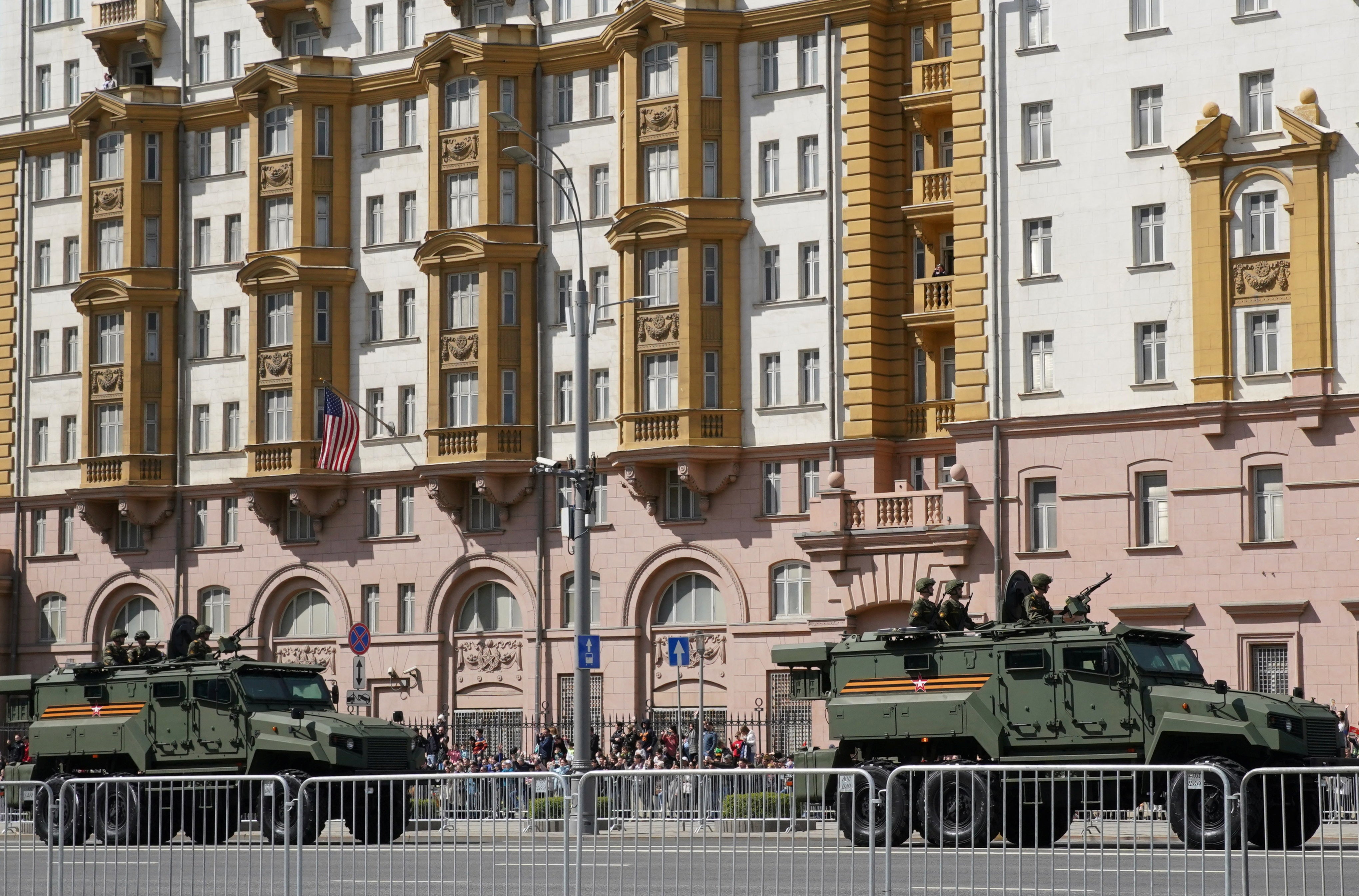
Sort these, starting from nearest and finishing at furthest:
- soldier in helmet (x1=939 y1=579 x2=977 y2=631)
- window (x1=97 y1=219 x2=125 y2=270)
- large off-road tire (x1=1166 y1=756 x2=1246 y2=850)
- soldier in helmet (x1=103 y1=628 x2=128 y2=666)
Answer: large off-road tire (x1=1166 y1=756 x2=1246 y2=850) < soldier in helmet (x1=939 y1=579 x2=977 y2=631) < soldier in helmet (x1=103 y1=628 x2=128 y2=666) < window (x1=97 y1=219 x2=125 y2=270)

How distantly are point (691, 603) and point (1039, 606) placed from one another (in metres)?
23.8

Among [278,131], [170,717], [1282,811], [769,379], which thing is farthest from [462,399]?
[1282,811]

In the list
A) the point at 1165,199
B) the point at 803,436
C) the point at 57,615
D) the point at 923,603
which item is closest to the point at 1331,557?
the point at 1165,199

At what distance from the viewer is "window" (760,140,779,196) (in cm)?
5234

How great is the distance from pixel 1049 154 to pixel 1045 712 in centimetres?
2122

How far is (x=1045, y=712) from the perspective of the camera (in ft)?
94.5

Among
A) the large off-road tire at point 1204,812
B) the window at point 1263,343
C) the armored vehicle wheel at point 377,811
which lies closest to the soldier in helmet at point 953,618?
the armored vehicle wheel at point 377,811

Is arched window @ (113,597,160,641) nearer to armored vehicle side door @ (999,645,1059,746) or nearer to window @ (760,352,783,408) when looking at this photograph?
window @ (760,352,783,408)

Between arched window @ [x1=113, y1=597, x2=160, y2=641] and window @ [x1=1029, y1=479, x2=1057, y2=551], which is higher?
window @ [x1=1029, y1=479, x2=1057, y2=551]

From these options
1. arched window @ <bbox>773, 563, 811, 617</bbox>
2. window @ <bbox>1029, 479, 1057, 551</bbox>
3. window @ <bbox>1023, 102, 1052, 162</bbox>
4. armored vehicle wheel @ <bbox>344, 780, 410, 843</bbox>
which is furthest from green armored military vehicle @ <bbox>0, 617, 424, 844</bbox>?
window @ <bbox>1023, 102, 1052, 162</bbox>

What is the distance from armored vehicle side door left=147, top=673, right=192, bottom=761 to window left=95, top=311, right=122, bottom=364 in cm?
2783

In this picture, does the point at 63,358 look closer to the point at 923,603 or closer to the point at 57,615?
the point at 57,615

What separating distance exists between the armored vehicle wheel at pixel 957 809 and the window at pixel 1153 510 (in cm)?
2922

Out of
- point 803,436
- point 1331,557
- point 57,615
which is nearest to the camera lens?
point 1331,557
